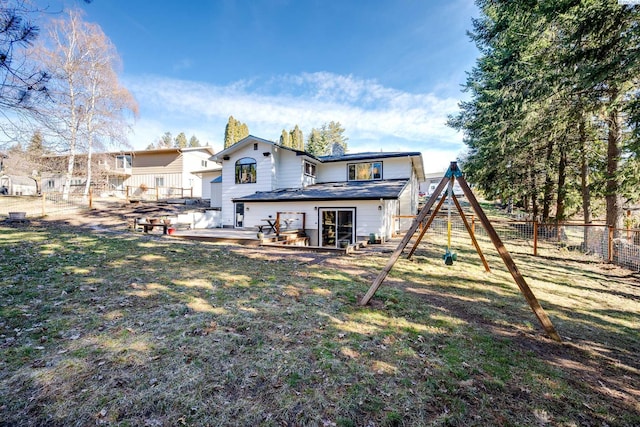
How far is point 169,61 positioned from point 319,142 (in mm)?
40516

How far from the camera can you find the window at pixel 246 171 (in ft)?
58.0

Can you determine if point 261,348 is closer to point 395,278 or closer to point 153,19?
point 395,278

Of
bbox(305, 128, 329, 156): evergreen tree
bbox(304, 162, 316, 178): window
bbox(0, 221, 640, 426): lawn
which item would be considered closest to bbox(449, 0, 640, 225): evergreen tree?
bbox(0, 221, 640, 426): lawn

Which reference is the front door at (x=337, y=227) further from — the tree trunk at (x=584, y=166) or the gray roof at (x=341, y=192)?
the tree trunk at (x=584, y=166)

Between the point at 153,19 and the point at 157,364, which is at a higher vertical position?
the point at 153,19

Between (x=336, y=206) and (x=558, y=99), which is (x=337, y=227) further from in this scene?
(x=558, y=99)

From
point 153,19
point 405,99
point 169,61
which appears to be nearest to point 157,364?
point 153,19

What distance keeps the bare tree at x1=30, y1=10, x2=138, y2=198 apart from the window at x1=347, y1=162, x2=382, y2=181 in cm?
1748

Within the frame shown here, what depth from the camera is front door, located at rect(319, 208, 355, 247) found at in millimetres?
13906

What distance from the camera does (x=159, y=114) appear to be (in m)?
23.2

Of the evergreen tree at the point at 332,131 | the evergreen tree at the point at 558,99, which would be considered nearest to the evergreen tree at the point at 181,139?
the evergreen tree at the point at 332,131

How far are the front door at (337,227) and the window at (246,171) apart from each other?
6.18 metres

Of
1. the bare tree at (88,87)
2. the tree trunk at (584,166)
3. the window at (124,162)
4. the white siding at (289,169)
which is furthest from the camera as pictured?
the window at (124,162)

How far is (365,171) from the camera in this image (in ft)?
57.4
